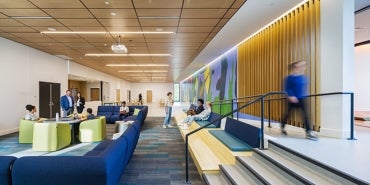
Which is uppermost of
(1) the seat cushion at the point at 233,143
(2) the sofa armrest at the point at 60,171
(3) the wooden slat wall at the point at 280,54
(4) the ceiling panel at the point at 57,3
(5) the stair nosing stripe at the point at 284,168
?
(4) the ceiling panel at the point at 57,3

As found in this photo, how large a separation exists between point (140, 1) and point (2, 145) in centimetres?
531

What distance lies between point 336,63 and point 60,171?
180 inches

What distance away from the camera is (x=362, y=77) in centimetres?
932

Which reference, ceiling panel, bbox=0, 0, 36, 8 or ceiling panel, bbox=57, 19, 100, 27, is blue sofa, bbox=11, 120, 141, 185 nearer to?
ceiling panel, bbox=0, 0, 36, 8

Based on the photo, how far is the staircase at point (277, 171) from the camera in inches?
93.4

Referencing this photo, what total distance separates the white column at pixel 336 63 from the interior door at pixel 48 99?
32.7 feet

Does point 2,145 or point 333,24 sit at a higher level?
point 333,24

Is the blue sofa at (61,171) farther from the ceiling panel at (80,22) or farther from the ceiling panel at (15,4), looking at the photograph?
the ceiling panel at (80,22)

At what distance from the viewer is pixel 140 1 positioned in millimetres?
4395

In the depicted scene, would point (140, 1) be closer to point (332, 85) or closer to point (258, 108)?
point (332, 85)

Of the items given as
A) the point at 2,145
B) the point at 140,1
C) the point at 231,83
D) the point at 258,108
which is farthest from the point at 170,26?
the point at 2,145

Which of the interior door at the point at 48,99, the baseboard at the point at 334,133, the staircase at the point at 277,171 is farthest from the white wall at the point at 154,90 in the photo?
the staircase at the point at 277,171

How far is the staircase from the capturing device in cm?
237

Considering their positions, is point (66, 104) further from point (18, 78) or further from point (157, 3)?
point (157, 3)
